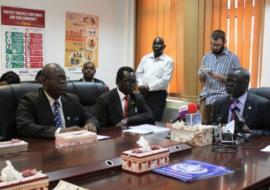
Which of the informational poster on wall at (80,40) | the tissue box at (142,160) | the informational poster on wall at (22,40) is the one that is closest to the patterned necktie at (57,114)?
the tissue box at (142,160)

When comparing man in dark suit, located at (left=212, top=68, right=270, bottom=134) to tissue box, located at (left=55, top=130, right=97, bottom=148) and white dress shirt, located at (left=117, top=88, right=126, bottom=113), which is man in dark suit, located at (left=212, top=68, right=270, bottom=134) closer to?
white dress shirt, located at (left=117, top=88, right=126, bottom=113)

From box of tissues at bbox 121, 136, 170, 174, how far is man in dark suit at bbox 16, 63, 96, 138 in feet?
2.83

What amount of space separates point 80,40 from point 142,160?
4.06 m

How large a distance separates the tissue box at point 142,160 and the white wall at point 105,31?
3709 mm

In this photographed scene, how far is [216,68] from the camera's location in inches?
163

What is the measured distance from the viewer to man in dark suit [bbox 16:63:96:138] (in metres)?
2.54

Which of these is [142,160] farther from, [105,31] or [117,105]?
[105,31]

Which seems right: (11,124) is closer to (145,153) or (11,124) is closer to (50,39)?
(145,153)

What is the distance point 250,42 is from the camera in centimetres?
444

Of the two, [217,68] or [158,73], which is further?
[158,73]

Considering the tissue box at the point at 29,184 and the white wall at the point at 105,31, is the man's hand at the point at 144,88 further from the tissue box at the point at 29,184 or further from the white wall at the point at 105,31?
the tissue box at the point at 29,184

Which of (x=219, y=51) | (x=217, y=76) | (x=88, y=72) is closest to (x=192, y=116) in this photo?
(x=217, y=76)

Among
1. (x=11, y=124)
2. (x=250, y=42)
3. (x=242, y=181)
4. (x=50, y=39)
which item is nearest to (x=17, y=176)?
(x=242, y=181)

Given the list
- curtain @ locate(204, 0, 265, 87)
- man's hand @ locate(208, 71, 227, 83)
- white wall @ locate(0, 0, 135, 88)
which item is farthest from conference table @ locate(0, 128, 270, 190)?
white wall @ locate(0, 0, 135, 88)
